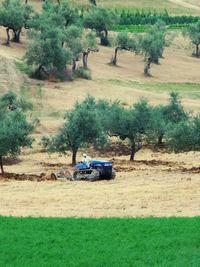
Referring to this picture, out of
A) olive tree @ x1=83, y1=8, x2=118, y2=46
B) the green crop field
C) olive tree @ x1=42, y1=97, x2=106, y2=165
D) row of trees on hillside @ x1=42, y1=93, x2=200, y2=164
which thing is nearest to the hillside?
row of trees on hillside @ x1=42, y1=93, x2=200, y2=164

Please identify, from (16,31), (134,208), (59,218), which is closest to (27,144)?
(134,208)

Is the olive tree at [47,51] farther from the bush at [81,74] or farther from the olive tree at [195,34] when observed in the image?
the olive tree at [195,34]

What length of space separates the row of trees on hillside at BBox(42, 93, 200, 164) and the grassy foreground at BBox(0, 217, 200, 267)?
21.4m

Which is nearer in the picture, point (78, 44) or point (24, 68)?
point (24, 68)

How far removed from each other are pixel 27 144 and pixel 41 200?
544 inches

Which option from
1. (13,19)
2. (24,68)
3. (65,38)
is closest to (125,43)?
(65,38)

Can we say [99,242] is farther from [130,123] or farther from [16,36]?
[16,36]

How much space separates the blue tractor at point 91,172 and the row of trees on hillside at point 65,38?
38.0 m

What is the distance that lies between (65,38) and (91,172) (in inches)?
1932

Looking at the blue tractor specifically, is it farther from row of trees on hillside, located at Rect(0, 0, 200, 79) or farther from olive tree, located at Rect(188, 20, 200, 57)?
olive tree, located at Rect(188, 20, 200, 57)

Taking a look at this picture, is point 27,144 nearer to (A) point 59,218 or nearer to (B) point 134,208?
(B) point 134,208

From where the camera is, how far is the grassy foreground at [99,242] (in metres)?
25.0

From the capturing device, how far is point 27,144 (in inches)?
2037

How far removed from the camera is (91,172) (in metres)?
45.9
